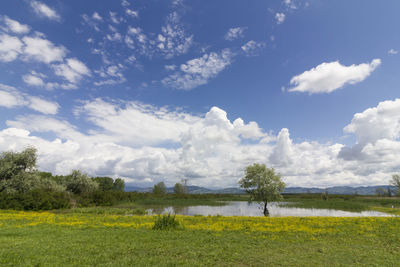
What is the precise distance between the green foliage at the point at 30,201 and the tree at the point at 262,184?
47.9 meters

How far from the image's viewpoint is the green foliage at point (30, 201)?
47.1m

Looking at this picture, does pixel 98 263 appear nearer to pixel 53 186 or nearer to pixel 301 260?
pixel 301 260

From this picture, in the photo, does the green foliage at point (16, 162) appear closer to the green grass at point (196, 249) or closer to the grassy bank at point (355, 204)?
the green grass at point (196, 249)

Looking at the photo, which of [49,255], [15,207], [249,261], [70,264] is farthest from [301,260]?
[15,207]

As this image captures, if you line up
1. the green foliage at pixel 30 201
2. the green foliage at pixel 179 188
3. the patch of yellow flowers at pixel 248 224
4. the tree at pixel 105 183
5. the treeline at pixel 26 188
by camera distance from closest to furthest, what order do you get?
the patch of yellow flowers at pixel 248 224 → the green foliage at pixel 30 201 → the treeline at pixel 26 188 → the tree at pixel 105 183 → the green foliage at pixel 179 188

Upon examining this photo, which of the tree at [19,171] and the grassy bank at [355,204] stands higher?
the tree at [19,171]

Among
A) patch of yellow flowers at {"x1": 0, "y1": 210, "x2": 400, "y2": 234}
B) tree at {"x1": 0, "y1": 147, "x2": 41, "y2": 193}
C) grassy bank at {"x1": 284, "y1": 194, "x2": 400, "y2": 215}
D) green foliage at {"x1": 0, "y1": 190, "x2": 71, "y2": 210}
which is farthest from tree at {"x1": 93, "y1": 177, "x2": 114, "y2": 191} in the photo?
patch of yellow flowers at {"x1": 0, "y1": 210, "x2": 400, "y2": 234}

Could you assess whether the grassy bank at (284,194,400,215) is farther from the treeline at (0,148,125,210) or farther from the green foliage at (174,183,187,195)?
the green foliage at (174,183,187,195)

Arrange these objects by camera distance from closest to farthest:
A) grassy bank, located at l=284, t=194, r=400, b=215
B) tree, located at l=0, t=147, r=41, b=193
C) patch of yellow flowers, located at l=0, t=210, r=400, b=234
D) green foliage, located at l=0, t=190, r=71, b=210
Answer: patch of yellow flowers, located at l=0, t=210, r=400, b=234 → green foliage, located at l=0, t=190, r=71, b=210 → tree, located at l=0, t=147, r=41, b=193 → grassy bank, located at l=284, t=194, r=400, b=215

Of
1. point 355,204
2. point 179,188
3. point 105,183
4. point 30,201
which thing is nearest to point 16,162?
point 30,201

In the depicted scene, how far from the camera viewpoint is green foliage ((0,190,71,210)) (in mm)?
47094

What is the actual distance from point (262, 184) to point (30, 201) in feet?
180

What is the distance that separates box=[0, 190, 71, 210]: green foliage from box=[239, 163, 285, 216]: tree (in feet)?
157

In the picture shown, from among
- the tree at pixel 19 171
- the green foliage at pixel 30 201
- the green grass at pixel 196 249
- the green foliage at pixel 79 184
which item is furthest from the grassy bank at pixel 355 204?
the tree at pixel 19 171
